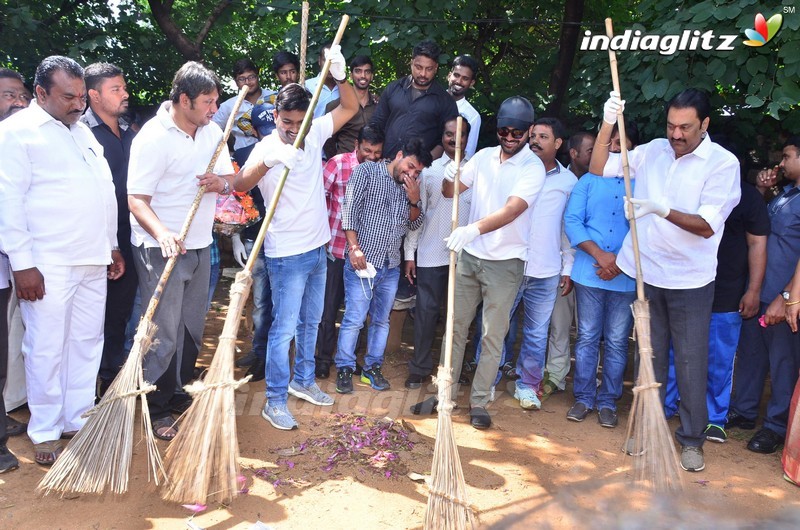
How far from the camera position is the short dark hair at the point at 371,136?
5371 mm

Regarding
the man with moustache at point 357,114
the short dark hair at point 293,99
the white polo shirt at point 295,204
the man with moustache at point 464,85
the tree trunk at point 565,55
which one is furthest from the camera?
the tree trunk at point 565,55

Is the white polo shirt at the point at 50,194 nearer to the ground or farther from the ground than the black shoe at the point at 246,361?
farther from the ground

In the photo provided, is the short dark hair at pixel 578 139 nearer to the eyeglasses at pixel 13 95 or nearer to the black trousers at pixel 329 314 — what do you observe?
the black trousers at pixel 329 314

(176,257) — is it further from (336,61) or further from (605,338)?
(605,338)

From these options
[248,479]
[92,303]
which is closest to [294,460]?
[248,479]

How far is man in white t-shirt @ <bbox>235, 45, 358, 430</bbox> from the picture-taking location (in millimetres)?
4461

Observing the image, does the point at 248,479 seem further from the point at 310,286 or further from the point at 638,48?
the point at 638,48

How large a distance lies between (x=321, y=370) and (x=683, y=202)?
9.58ft

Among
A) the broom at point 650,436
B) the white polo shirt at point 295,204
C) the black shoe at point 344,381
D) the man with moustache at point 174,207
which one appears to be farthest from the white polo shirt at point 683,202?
the man with moustache at point 174,207

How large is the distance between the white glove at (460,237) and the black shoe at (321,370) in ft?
6.11

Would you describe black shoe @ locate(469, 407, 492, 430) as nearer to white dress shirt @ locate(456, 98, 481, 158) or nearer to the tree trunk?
white dress shirt @ locate(456, 98, 481, 158)

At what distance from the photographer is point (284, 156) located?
4074 millimetres

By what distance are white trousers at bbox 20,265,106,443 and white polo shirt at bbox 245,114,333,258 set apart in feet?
3.45

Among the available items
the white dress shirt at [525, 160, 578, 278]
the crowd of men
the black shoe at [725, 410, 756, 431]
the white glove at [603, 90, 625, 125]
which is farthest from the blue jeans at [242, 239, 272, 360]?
the black shoe at [725, 410, 756, 431]
